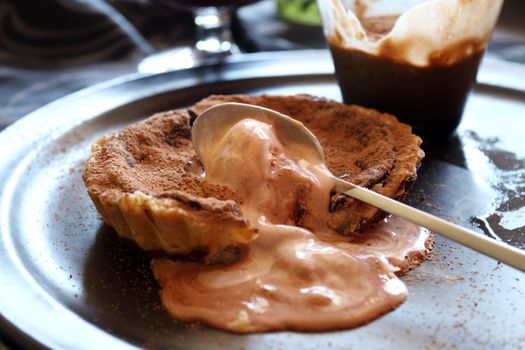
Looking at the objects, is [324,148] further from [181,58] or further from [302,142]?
[181,58]

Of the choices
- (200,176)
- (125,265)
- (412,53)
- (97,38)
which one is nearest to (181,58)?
(97,38)

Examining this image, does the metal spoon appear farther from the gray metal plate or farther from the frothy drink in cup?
the frothy drink in cup

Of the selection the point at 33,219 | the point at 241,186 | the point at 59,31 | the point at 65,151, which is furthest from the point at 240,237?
the point at 59,31

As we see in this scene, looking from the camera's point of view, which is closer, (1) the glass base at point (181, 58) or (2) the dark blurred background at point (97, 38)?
(2) the dark blurred background at point (97, 38)

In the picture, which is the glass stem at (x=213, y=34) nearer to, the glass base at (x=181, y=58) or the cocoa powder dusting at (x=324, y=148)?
the glass base at (x=181, y=58)

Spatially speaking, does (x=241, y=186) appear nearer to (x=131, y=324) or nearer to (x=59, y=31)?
(x=131, y=324)

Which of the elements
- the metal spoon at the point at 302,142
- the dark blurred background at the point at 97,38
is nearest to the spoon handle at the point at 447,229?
the metal spoon at the point at 302,142
